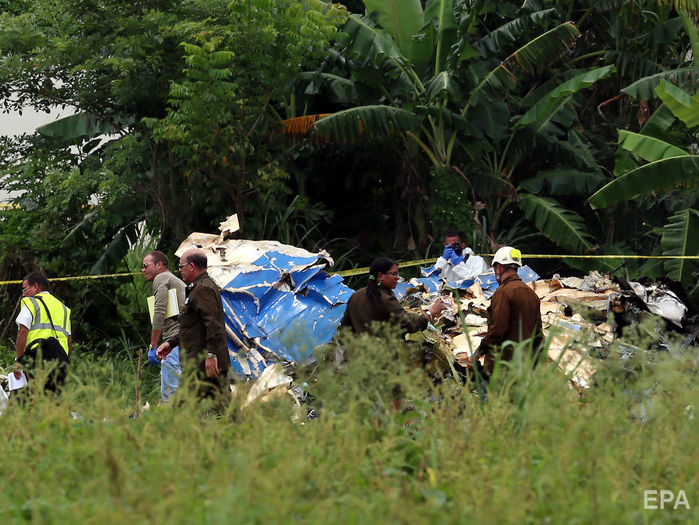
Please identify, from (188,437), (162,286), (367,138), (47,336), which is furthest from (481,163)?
(188,437)

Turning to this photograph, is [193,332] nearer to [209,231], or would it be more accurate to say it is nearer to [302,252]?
[302,252]

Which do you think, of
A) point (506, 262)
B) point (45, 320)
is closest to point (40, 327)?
point (45, 320)

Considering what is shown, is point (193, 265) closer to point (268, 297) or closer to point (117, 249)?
point (268, 297)

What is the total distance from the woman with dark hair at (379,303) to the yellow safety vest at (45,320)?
7.50 feet

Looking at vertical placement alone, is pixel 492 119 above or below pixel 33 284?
below

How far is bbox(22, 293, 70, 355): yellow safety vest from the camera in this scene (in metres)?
7.26

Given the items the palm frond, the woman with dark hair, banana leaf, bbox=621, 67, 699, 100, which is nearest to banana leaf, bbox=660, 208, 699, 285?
banana leaf, bbox=621, 67, 699, 100

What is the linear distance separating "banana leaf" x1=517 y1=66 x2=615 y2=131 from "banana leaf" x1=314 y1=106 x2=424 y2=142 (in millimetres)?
1740

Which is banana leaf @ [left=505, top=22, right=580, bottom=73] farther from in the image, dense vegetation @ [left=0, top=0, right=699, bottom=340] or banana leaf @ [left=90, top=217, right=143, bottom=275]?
banana leaf @ [left=90, top=217, right=143, bottom=275]

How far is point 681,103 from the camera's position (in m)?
11.4

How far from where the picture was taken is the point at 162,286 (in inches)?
311

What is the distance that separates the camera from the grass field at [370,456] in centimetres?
330

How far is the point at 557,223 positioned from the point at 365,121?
3128 mm

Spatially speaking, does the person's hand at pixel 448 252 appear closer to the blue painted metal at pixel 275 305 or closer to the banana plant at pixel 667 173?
the blue painted metal at pixel 275 305
